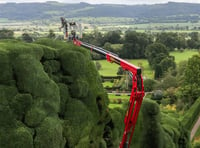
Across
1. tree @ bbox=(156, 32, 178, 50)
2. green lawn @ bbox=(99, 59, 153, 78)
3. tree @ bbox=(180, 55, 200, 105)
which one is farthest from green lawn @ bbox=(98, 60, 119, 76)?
tree @ bbox=(180, 55, 200, 105)

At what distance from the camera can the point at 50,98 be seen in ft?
54.9

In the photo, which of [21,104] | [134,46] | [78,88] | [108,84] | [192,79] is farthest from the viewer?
[134,46]

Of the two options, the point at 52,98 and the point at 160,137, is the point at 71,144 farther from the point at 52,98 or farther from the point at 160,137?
the point at 160,137

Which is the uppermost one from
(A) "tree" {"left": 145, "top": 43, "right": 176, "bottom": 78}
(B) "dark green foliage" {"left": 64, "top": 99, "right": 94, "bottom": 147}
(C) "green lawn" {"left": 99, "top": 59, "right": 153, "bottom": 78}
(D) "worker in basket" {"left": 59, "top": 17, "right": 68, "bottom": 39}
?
(D) "worker in basket" {"left": 59, "top": 17, "right": 68, "bottom": 39}

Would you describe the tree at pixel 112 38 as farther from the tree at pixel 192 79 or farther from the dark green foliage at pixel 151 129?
the dark green foliage at pixel 151 129

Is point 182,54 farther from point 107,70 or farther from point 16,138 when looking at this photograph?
point 16,138

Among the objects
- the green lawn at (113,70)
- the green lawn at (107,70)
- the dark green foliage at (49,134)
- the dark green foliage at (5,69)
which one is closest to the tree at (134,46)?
the green lawn at (113,70)

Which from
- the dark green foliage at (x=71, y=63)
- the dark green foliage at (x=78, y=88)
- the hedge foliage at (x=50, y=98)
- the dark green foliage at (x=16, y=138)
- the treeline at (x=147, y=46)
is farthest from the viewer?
the treeline at (x=147, y=46)

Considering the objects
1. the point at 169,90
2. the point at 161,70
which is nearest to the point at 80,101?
the point at 169,90

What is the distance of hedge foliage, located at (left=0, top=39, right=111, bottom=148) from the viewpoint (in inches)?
606

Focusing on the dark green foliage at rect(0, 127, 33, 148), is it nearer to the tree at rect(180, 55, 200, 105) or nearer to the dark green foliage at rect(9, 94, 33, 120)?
the dark green foliage at rect(9, 94, 33, 120)

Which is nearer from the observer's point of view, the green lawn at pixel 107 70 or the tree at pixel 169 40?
the green lawn at pixel 107 70

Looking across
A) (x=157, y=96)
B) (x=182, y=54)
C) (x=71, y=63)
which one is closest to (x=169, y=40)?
(x=182, y=54)

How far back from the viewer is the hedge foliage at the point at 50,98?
1538cm
